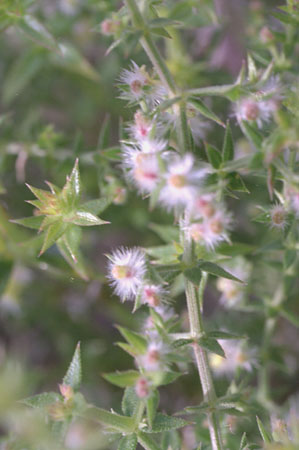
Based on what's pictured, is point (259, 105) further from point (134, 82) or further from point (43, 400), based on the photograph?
point (43, 400)

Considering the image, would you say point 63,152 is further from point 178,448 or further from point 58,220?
point 178,448

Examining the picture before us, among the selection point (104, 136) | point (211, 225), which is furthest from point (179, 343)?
point (104, 136)

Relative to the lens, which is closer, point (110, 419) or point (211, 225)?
point (211, 225)

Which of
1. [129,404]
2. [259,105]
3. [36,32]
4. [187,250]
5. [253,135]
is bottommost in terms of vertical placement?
[129,404]

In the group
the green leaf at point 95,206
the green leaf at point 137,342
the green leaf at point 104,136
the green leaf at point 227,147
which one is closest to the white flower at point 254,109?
the green leaf at point 227,147

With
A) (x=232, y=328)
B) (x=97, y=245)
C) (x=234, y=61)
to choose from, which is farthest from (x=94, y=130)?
(x=232, y=328)

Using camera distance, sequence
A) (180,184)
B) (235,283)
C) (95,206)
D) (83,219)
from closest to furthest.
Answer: (180,184) → (83,219) → (95,206) → (235,283)

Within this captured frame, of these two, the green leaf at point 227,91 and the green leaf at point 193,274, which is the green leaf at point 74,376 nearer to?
the green leaf at point 193,274
